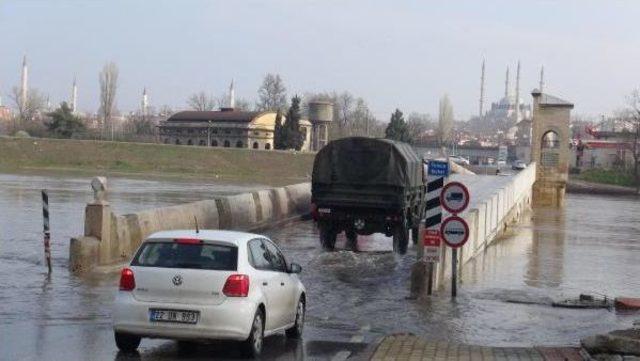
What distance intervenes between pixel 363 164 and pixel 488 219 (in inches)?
247

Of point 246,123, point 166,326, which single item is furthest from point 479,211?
point 246,123

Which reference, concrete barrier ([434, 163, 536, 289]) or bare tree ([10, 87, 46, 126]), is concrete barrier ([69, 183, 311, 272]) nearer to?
concrete barrier ([434, 163, 536, 289])

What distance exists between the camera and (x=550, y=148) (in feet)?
204

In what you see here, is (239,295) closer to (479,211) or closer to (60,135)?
(479,211)

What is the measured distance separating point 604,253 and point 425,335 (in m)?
16.7

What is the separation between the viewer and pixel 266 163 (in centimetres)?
8606

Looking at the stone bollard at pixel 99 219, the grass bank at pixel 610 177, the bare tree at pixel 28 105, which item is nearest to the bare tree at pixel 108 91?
the bare tree at pixel 28 105

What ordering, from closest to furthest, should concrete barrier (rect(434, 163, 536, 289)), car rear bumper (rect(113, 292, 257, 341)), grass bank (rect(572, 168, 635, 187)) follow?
car rear bumper (rect(113, 292, 257, 341))
concrete barrier (rect(434, 163, 536, 289))
grass bank (rect(572, 168, 635, 187))

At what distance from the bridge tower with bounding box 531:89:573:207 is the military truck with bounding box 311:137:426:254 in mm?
38252

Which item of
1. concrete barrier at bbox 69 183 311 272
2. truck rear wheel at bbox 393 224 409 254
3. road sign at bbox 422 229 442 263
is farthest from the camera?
truck rear wheel at bbox 393 224 409 254

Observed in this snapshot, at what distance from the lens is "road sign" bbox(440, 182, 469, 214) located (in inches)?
648

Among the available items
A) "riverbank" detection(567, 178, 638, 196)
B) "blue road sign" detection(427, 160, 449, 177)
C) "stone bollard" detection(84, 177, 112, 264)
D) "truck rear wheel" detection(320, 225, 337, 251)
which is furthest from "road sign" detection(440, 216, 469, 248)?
"riverbank" detection(567, 178, 638, 196)

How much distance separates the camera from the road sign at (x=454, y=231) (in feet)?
54.1

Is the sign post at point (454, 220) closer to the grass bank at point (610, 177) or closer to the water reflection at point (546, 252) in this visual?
the water reflection at point (546, 252)
